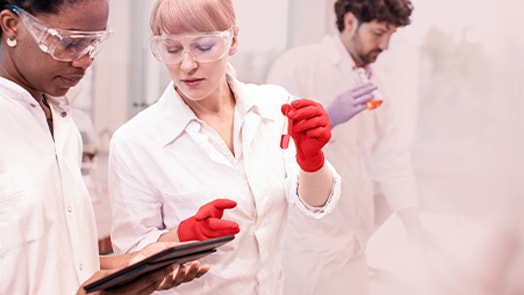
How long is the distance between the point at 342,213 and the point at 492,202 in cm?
67

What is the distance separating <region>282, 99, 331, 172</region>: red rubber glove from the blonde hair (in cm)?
34

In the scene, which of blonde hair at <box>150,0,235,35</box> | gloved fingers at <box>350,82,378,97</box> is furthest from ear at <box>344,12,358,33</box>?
blonde hair at <box>150,0,235,35</box>

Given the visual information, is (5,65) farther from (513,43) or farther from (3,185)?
(513,43)

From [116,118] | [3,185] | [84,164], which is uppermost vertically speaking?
[3,185]

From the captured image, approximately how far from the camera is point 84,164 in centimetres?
360

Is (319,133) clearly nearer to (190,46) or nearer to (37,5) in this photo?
(190,46)

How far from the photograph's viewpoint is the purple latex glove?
2.81 metres

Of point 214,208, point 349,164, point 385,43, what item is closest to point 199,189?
point 214,208

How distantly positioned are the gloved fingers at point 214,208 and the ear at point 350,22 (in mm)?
1422

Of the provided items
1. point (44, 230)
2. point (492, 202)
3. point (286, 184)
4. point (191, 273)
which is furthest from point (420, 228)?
point (44, 230)

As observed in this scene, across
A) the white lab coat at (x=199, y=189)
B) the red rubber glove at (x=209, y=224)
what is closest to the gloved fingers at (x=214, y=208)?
the red rubber glove at (x=209, y=224)

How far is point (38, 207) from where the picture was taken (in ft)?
4.29

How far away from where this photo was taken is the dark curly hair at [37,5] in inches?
52.3

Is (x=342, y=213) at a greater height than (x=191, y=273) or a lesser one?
lesser
